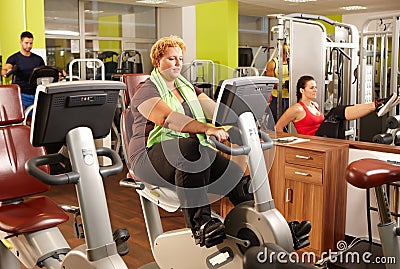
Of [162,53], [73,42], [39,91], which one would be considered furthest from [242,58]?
[39,91]

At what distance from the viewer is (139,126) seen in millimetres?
2439

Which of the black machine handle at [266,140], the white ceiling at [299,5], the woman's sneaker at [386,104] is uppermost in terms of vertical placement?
the white ceiling at [299,5]

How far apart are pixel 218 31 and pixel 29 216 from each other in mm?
7524

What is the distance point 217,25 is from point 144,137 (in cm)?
715

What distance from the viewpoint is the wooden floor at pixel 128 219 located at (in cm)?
314

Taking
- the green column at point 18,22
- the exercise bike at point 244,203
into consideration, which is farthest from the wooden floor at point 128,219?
the green column at point 18,22

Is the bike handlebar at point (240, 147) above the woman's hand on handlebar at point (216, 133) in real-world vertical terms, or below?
below

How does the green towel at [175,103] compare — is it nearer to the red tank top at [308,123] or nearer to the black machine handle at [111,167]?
the black machine handle at [111,167]

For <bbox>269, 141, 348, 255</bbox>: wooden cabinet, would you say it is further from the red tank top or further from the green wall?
the green wall

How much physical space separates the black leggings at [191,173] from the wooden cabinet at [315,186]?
0.68m

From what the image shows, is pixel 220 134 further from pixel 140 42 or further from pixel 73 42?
pixel 140 42

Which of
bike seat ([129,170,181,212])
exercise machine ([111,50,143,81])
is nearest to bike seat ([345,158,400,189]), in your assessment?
bike seat ([129,170,181,212])

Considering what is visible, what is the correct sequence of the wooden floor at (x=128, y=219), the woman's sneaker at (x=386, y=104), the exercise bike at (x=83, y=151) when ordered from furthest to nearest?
the wooden floor at (x=128, y=219) < the woman's sneaker at (x=386, y=104) < the exercise bike at (x=83, y=151)

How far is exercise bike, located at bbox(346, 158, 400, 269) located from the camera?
72.0 inches
